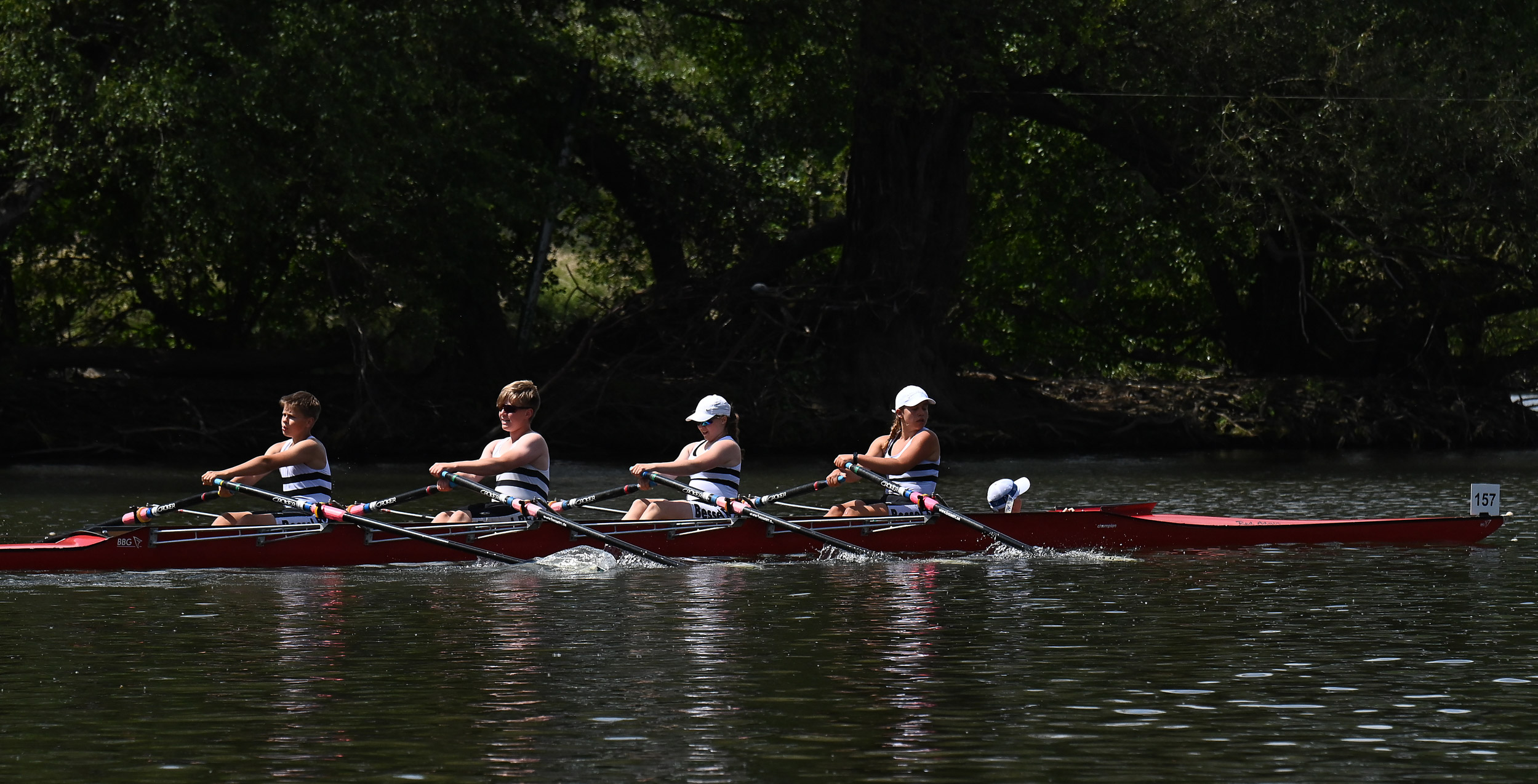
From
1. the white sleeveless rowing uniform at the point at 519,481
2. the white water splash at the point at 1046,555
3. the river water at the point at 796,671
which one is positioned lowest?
the river water at the point at 796,671

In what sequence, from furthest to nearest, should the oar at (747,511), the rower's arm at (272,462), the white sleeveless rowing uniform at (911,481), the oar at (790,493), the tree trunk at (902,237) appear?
1. the tree trunk at (902,237)
2. the white sleeveless rowing uniform at (911,481)
3. the oar at (790,493)
4. the oar at (747,511)
5. the rower's arm at (272,462)

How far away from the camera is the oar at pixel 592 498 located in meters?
13.5

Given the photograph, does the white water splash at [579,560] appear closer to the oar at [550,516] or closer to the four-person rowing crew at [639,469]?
the oar at [550,516]

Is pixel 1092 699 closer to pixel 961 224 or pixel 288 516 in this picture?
pixel 288 516

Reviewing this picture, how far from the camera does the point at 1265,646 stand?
942 cm

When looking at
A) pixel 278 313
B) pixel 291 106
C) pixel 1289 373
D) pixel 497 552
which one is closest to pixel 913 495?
pixel 497 552

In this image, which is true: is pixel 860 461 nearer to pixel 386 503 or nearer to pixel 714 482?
pixel 714 482

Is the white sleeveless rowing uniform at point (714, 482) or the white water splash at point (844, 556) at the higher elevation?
the white sleeveless rowing uniform at point (714, 482)

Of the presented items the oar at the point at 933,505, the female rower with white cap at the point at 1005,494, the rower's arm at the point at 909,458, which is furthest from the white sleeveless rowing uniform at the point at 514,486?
the female rower with white cap at the point at 1005,494

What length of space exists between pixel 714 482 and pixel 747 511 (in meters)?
0.51

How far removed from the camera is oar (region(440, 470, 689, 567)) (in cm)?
1313

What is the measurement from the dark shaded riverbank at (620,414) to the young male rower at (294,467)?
41.4 feet

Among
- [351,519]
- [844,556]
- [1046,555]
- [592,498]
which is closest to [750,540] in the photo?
[844,556]

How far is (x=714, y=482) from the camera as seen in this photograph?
1412cm
